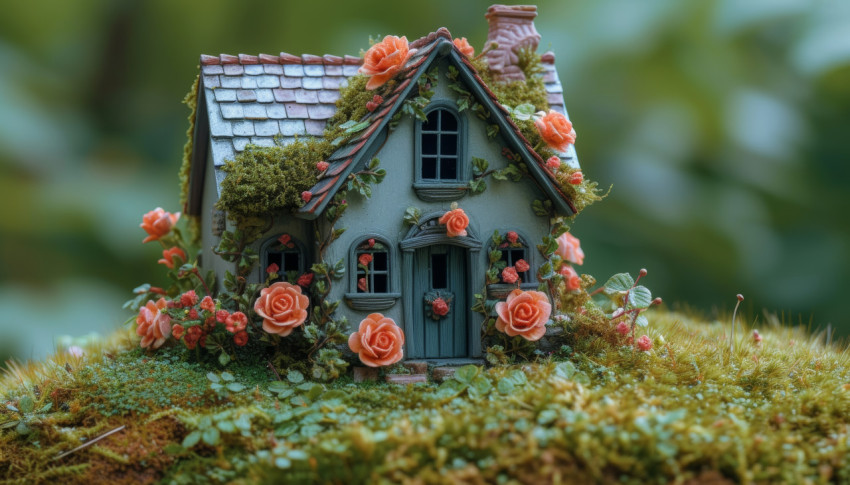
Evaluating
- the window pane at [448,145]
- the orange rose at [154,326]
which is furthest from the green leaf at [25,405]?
the window pane at [448,145]

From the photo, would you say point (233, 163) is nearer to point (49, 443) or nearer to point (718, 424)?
point (49, 443)

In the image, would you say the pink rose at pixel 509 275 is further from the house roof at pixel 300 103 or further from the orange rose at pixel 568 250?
the orange rose at pixel 568 250

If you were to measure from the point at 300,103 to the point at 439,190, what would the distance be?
1454 millimetres

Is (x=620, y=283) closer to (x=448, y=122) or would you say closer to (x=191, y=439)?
(x=448, y=122)

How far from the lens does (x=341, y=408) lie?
15.5 feet

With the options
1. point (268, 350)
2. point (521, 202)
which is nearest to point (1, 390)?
point (268, 350)

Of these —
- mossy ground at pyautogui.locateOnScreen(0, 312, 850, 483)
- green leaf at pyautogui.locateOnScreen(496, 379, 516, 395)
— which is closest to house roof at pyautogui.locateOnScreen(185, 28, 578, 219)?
mossy ground at pyautogui.locateOnScreen(0, 312, 850, 483)

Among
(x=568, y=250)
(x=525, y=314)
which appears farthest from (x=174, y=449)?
(x=568, y=250)

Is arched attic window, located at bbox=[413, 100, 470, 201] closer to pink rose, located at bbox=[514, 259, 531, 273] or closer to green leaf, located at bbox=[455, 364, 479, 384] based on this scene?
pink rose, located at bbox=[514, 259, 531, 273]

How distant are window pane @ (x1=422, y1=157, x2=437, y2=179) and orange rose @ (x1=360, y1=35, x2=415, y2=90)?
648mm

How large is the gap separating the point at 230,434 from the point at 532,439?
1.80 m

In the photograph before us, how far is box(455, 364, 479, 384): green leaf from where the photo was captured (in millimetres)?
5191

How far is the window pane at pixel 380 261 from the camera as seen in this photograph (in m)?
5.86

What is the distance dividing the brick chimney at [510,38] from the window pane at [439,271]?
163cm
